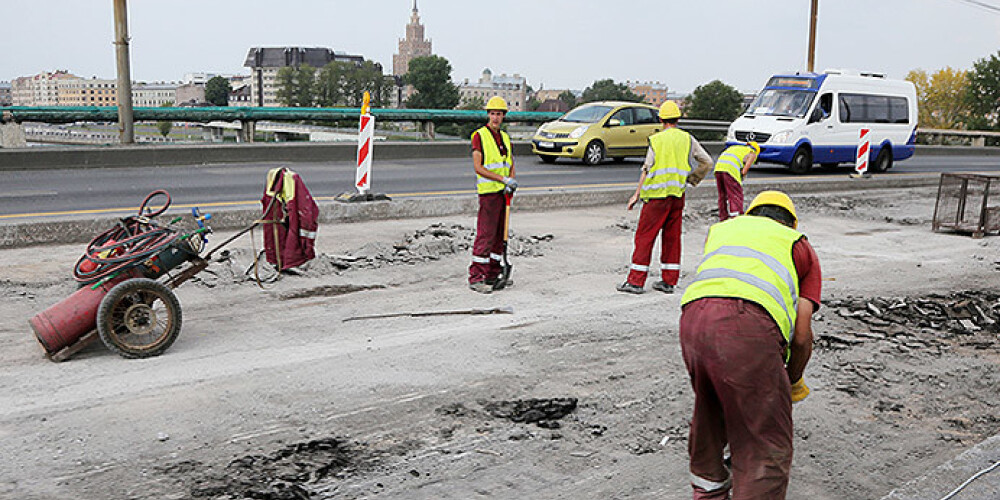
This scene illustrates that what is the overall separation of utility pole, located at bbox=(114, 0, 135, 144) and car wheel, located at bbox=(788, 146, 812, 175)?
14.9 metres

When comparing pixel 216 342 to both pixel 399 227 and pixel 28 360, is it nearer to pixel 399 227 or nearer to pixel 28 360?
pixel 28 360

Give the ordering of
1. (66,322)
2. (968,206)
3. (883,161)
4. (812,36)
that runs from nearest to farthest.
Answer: (66,322)
(968,206)
(883,161)
(812,36)

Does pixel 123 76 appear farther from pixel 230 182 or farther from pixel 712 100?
pixel 712 100

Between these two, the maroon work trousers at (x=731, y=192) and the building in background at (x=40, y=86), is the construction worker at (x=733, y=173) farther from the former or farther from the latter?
the building in background at (x=40, y=86)

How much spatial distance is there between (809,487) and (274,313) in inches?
181

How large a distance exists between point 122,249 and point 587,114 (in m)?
17.4

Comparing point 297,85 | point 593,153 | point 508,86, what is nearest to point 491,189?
point 593,153

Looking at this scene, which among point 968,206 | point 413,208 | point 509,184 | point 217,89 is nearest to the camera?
point 509,184

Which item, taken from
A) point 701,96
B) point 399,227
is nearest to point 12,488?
point 399,227

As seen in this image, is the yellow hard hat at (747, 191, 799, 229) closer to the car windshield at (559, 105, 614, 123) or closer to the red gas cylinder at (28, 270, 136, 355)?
the red gas cylinder at (28, 270, 136, 355)

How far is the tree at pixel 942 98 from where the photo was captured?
93069 mm

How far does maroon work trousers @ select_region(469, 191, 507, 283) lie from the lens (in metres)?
8.28

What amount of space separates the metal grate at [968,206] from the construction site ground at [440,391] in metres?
3.92

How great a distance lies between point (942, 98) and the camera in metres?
95.7
